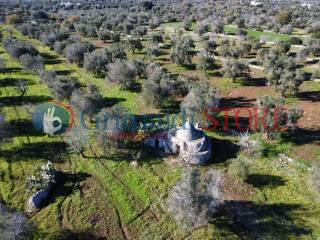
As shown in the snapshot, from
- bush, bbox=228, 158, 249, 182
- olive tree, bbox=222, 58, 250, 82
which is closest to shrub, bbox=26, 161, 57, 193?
bush, bbox=228, 158, 249, 182

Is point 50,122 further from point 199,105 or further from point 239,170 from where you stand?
point 239,170

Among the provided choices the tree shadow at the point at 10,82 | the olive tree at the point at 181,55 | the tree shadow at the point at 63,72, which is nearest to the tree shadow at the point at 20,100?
the tree shadow at the point at 10,82

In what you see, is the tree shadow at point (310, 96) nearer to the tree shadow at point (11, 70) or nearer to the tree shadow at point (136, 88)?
the tree shadow at point (136, 88)

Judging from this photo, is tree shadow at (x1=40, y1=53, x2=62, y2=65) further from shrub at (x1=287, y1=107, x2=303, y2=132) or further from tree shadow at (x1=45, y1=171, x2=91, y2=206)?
shrub at (x1=287, y1=107, x2=303, y2=132)

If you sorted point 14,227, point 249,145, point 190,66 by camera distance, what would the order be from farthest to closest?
point 190,66 → point 249,145 → point 14,227

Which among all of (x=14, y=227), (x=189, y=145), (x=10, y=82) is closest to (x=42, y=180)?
(x=14, y=227)

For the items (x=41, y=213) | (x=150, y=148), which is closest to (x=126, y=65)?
(x=150, y=148)

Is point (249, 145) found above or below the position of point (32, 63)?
below
